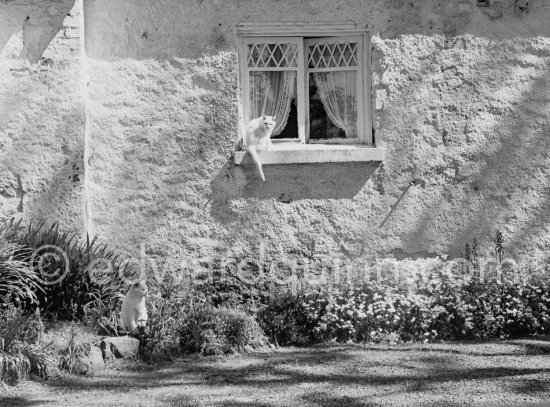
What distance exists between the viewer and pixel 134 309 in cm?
708

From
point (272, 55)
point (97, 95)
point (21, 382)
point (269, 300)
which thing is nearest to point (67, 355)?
point (21, 382)

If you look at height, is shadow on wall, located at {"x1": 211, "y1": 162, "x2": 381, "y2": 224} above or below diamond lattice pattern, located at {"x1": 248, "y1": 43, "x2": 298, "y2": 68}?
below

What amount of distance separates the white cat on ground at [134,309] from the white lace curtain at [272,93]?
2.43 meters

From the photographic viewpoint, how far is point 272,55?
8.74 meters

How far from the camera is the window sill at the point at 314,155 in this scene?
8.45 m

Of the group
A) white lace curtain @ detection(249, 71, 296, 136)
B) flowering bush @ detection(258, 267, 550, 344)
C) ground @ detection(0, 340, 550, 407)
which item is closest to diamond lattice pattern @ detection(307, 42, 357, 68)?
white lace curtain @ detection(249, 71, 296, 136)

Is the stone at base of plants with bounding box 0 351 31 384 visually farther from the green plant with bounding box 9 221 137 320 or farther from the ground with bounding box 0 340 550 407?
the green plant with bounding box 9 221 137 320

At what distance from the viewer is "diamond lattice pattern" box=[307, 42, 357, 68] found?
8797 mm

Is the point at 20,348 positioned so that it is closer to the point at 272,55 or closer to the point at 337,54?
the point at 272,55

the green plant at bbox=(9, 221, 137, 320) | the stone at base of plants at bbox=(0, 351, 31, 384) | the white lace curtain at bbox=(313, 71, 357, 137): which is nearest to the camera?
the stone at base of plants at bbox=(0, 351, 31, 384)

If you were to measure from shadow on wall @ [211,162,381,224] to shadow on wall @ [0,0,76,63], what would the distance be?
2046mm

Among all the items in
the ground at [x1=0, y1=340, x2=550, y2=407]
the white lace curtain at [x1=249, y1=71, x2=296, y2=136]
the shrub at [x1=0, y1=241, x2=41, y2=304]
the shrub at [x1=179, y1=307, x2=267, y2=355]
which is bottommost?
the ground at [x1=0, y1=340, x2=550, y2=407]

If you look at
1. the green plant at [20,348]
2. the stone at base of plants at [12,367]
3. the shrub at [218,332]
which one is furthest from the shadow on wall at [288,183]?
the stone at base of plants at [12,367]

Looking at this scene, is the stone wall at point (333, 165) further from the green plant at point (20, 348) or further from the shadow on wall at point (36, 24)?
the green plant at point (20, 348)
